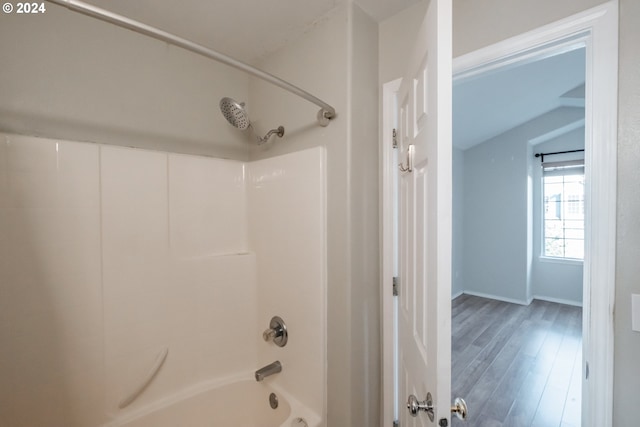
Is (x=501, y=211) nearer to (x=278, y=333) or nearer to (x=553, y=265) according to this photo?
(x=553, y=265)

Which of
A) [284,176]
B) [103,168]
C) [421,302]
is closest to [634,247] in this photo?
[421,302]

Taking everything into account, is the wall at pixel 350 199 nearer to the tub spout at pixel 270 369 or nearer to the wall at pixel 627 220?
the tub spout at pixel 270 369

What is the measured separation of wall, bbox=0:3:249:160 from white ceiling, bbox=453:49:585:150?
1929mm

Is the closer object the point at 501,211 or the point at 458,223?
the point at 501,211

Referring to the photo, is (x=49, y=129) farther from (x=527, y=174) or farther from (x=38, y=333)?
(x=527, y=174)

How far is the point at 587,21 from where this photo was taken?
80 centimetres

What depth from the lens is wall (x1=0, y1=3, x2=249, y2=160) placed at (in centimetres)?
108

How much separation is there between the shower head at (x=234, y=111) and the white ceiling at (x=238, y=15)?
0.43 meters

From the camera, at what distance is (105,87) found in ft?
4.13

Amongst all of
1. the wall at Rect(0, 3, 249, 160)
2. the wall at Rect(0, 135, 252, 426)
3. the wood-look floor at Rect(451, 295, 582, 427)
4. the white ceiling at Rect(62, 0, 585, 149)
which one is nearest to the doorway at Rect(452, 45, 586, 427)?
the wood-look floor at Rect(451, 295, 582, 427)

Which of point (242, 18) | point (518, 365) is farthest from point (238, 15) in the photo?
point (518, 365)

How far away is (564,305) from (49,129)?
608cm

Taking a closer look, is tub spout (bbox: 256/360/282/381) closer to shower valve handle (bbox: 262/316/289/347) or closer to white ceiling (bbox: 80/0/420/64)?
shower valve handle (bbox: 262/316/289/347)

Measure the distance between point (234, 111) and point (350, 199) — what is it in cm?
71
